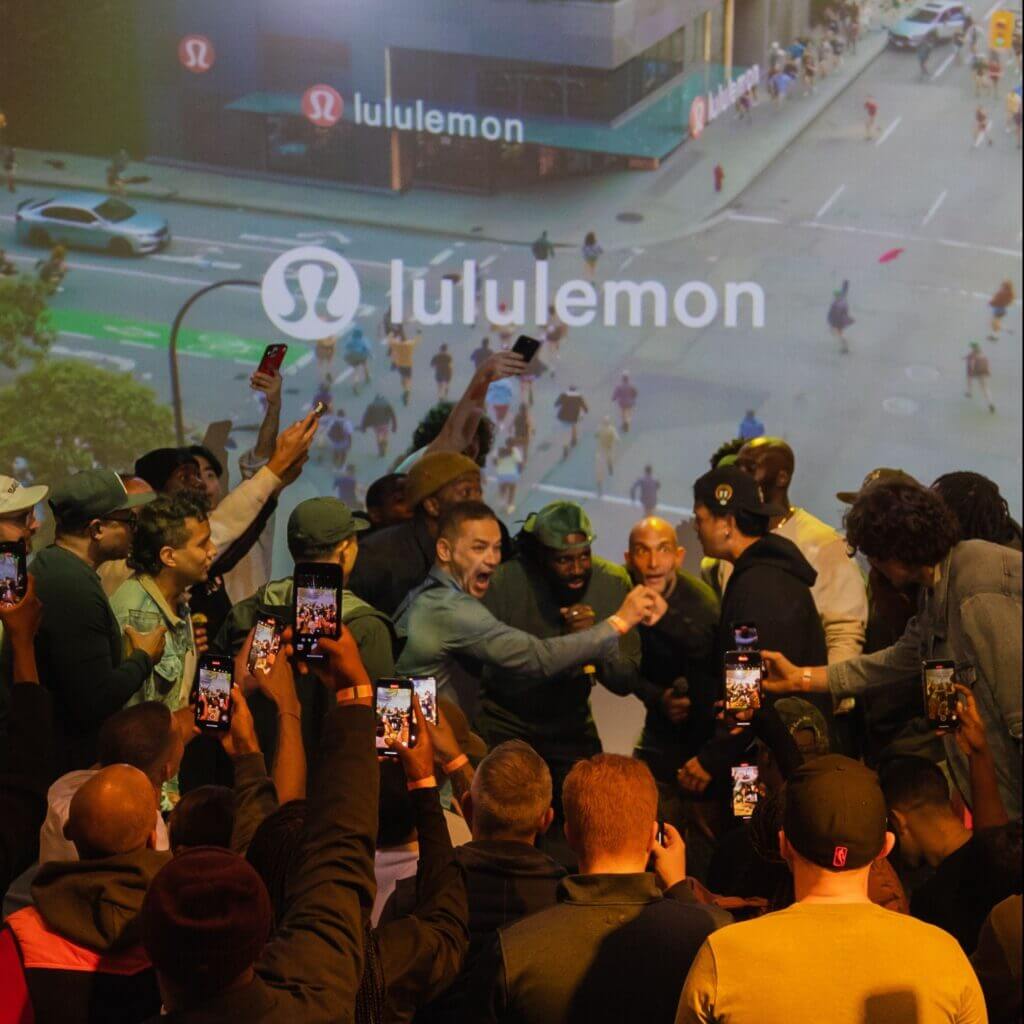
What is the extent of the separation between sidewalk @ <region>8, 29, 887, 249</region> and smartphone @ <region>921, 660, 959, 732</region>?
3588 millimetres

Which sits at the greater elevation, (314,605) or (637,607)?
(314,605)

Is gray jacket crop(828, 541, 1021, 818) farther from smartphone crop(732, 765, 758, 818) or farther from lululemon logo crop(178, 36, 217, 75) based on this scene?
lululemon logo crop(178, 36, 217, 75)

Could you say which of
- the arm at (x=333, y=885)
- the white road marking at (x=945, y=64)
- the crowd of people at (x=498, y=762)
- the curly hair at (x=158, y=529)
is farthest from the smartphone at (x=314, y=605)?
the white road marking at (x=945, y=64)

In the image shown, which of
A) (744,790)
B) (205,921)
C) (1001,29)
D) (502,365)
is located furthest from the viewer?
(1001,29)

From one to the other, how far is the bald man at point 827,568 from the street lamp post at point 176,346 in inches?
105

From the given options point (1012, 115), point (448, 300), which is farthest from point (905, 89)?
point (448, 300)

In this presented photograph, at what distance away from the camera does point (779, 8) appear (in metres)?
6.38

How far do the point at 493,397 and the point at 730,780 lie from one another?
3115mm

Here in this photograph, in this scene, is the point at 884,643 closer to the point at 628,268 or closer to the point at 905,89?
the point at 628,268

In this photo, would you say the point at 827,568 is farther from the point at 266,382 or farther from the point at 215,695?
the point at 215,695

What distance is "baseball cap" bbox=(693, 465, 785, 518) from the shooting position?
367cm

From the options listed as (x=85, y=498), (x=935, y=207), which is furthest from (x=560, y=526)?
(x=935, y=207)

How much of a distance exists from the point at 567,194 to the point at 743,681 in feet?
11.3

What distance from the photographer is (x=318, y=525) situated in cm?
330
